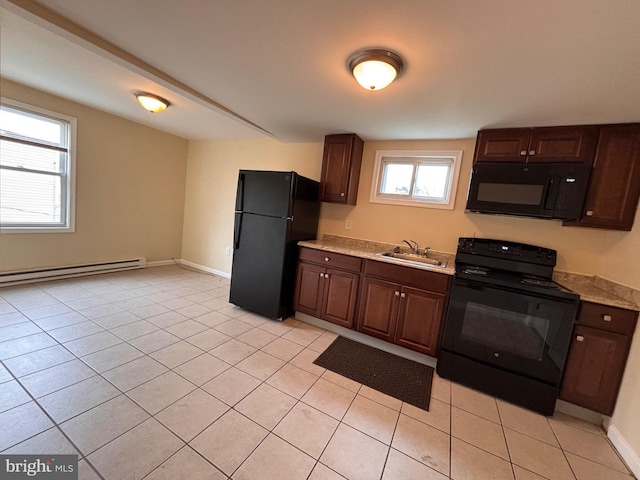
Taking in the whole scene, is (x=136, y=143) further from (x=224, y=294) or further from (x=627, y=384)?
(x=627, y=384)

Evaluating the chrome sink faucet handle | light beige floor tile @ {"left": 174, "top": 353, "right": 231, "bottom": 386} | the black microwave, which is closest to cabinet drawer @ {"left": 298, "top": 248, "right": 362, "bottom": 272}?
the chrome sink faucet handle

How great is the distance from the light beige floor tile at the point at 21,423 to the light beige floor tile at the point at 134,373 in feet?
1.16

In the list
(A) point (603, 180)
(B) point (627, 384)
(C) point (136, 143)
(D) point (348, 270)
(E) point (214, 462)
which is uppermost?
(C) point (136, 143)

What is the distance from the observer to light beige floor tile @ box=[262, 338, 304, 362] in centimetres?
230

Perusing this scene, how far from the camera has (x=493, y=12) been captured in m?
1.14

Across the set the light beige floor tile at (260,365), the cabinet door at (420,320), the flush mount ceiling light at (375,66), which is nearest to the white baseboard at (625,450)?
the cabinet door at (420,320)

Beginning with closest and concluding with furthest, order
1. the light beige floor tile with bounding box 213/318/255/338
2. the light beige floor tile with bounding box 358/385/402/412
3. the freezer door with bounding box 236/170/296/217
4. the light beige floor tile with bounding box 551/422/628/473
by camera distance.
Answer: the light beige floor tile with bounding box 551/422/628/473 → the light beige floor tile with bounding box 358/385/402/412 → the light beige floor tile with bounding box 213/318/255/338 → the freezer door with bounding box 236/170/296/217

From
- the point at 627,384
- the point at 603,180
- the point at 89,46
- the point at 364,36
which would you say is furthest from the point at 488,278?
the point at 89,46

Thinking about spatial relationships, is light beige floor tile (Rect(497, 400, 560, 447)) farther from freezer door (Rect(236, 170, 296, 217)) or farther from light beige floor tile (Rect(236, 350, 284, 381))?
freezer door (Rect(236, 170, 296, 217))

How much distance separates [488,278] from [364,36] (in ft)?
6.36

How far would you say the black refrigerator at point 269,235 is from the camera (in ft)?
9.17

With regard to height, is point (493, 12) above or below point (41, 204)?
above

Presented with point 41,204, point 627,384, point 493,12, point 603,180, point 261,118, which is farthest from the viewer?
point 41,204

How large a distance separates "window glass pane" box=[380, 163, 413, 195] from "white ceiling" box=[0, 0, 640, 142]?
51 cm
